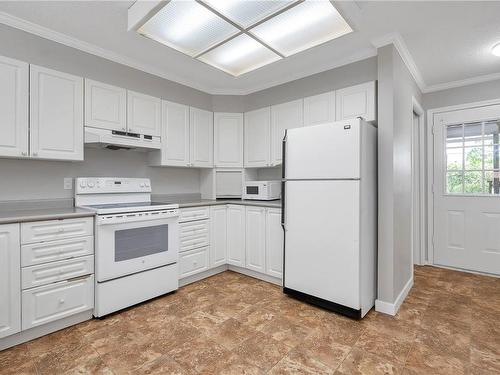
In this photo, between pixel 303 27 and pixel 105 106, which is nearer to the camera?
pixel 303 27

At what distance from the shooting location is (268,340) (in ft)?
6.59

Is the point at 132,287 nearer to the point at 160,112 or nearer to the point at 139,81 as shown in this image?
the point at 160,112

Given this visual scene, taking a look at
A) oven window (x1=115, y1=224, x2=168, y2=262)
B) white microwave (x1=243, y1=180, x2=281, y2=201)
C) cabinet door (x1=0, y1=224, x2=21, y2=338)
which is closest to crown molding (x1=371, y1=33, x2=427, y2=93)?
white microwave (x1=243, y1=180, x2=281, y2=201)

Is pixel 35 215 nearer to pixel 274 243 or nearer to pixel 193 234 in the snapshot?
pixel 193 234

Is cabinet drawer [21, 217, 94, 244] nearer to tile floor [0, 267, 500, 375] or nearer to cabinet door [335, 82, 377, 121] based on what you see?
tile floor [0, 267, 500, 375]

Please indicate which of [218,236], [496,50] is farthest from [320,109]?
[218,236]

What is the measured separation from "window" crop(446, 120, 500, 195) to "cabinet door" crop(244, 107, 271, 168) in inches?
95.8

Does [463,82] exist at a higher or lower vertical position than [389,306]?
higher

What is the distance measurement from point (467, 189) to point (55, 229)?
458cm

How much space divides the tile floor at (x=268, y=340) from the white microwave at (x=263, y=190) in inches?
48.1

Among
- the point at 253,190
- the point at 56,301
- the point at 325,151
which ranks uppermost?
the point at 325,151

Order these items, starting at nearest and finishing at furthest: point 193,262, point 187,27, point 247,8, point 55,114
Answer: point 247,8 → point 187,27 → point 55,114 → point 193,262

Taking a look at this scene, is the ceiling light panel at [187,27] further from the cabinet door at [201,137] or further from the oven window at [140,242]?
the oven window at [140,242]

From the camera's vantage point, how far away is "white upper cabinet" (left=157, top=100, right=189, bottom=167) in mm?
3213
